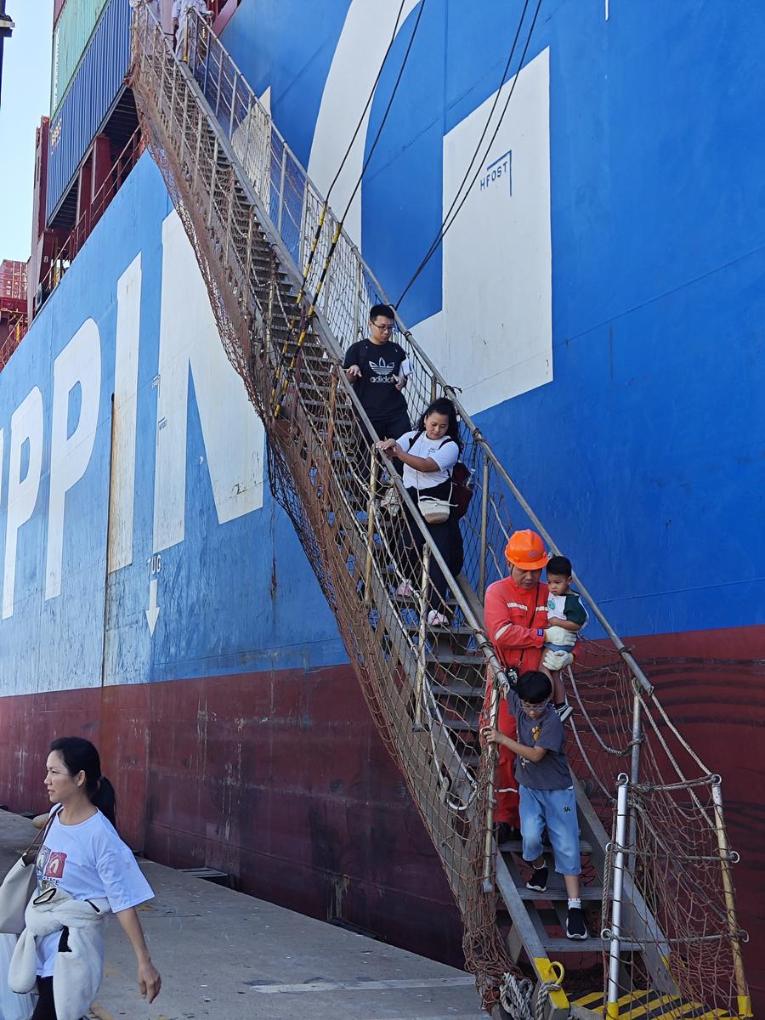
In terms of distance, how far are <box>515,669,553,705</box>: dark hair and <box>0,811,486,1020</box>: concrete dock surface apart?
1909 mm

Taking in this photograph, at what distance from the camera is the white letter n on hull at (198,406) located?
43.7ft

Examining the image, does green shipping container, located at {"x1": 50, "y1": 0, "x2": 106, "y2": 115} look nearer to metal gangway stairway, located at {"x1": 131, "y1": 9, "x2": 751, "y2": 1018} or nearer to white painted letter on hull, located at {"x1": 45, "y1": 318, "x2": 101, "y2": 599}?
white painted letter on hull, located at {"x1": 45, "y1": 318, "x2": 101, "y2": 599}

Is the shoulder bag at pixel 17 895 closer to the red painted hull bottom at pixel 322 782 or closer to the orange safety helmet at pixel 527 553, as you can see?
the orange safety helmet at pixel 527 553

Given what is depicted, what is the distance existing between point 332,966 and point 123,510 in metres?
11.8

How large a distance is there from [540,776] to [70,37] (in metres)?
24.1

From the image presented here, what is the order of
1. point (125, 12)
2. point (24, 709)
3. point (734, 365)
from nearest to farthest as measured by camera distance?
point (734, 365)
point (125, 12)
point (24, 709)

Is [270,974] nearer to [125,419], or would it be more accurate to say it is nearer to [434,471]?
[434,471]

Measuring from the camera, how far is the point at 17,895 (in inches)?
150

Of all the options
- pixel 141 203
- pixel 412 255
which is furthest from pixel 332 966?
pixel 141 203

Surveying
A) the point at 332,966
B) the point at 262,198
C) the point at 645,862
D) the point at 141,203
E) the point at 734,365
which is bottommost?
the point at 332,966

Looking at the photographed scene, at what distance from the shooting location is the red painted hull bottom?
5789mm

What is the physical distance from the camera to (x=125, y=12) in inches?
816

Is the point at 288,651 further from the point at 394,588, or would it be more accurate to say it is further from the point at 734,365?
the point at 734,365

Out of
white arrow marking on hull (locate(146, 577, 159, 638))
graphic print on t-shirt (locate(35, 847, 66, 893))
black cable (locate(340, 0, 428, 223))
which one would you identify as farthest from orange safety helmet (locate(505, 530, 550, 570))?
white arrow marking on hull (locate(146, 577, 159, 638))
